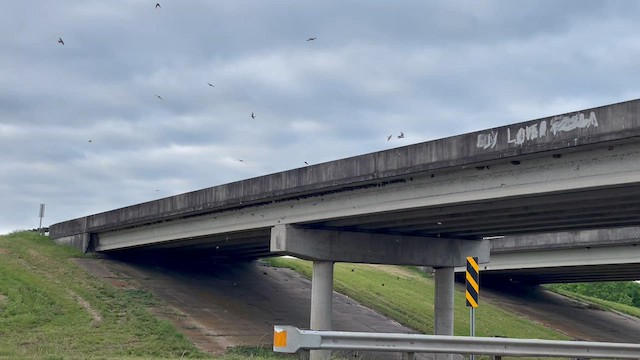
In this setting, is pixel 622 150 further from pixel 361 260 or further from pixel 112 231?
pixel 112 231

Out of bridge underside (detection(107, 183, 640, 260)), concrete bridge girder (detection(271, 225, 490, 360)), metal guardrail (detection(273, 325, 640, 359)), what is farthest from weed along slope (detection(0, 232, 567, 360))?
metal guardrail (detection(273, 325, 640, 359))

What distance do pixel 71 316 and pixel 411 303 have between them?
17094 mm

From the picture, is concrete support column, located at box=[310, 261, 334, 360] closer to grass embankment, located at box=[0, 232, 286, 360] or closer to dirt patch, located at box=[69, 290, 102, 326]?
grass embankment, located at box=[0, 232, 286, 360]

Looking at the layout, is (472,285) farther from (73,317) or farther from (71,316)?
(71,316)

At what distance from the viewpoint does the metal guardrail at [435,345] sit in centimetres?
934

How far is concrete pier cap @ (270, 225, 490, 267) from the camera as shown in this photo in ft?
80.1

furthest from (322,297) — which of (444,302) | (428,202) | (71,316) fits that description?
(71,316)

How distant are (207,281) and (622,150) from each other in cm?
2221

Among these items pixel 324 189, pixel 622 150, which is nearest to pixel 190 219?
pixel 324 189

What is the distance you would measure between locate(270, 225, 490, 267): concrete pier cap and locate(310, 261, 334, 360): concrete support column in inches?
14.9

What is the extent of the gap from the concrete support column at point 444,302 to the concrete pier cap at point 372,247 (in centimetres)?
50

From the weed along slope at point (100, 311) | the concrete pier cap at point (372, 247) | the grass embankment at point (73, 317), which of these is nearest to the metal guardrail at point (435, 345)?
the weed along slope at point (100, 311)

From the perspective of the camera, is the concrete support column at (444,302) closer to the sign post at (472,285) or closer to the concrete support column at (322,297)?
the concrete support column at (322,297)

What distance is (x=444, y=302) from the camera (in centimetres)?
2770
